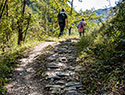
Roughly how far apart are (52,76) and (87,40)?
11.6 feet

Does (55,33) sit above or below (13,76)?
above

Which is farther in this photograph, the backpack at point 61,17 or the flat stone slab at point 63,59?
the backpack at point 61,17

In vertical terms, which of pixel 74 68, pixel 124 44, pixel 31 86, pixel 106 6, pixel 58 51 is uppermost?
pixel 106 6

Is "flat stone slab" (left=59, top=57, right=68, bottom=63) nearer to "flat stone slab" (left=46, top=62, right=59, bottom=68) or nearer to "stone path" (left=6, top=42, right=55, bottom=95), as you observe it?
"flat stone slab" (left=46, top=62, right=59, bottom=68)

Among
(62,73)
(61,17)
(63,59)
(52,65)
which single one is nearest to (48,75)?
(62,73)

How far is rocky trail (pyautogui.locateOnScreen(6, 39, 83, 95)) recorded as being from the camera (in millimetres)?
4582

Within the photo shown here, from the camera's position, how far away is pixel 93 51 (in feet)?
21.9

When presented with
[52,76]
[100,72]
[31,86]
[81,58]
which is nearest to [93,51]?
[81,58]

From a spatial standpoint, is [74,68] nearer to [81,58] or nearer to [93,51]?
[81,58]

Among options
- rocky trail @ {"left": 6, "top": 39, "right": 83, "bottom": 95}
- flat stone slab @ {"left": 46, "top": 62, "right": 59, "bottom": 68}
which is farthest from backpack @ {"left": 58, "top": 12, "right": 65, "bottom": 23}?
flat stone slab @ {"left": 46, "top": 62, "right": 59, "bottom": 68}

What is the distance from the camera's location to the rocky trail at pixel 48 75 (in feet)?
15.0

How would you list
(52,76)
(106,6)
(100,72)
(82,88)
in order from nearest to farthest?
(82,88) < (100,72) < (52,76) < (106,6)

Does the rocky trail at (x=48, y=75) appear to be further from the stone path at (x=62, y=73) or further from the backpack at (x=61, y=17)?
the backpack at (x=61, y=17)

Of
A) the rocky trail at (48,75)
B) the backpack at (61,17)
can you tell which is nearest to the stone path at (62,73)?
the rocky trail at (48,75)
